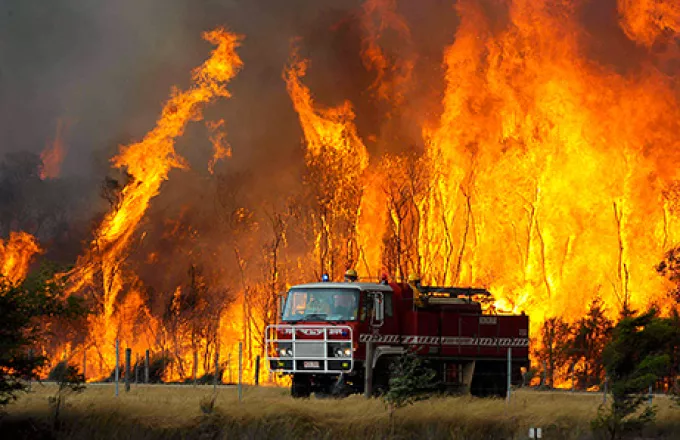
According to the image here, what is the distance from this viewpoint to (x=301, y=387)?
115 ft

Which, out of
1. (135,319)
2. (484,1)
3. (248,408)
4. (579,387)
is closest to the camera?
(248,408)

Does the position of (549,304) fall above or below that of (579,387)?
above

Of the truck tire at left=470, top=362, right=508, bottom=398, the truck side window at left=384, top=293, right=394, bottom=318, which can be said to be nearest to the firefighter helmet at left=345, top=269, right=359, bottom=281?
the truck side window at left=384, top=293, right=394, bottom=318

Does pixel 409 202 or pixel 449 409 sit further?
pixel 409 202

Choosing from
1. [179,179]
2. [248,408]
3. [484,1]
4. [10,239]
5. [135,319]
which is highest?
[484,1]

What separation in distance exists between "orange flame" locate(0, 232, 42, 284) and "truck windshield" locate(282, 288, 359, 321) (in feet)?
118

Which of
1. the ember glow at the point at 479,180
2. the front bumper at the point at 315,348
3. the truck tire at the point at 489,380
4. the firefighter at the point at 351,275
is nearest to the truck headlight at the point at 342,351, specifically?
the front bumper at the point at 315,348

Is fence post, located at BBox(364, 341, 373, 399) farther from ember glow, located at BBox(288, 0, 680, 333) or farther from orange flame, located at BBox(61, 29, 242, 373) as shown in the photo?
orange flame, located at BBox(61, 29, 242, 373)

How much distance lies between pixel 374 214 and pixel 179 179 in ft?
45.1

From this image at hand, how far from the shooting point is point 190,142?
7675 cm

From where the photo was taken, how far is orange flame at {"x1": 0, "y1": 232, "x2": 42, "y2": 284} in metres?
68.0

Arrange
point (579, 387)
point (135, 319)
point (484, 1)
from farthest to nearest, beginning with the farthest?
1. point (484, 1)
2. point (135, 319)
3. point (579, 387)

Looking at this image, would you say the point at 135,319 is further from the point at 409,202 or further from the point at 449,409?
the point at 449,409

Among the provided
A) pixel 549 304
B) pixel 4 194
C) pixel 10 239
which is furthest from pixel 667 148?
pixel 4 194
